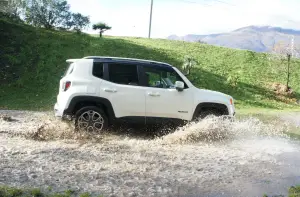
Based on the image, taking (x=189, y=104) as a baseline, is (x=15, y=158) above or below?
below

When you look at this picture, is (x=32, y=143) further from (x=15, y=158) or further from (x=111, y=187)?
(x=111, y=187)

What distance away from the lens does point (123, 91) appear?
27.9 ft

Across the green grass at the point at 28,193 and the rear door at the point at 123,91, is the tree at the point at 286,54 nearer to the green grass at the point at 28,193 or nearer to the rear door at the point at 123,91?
the rear door at the point at 123,91

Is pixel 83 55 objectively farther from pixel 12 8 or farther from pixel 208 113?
pixel 208 113

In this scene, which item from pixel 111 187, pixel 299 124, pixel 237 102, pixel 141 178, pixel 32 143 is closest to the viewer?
pixel 111 187

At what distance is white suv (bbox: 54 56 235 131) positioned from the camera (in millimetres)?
8367

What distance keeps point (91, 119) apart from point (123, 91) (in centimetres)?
95

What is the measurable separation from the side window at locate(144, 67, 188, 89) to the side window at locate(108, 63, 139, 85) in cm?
28

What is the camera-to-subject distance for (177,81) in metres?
8.80

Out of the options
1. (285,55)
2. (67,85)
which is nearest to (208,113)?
(67,85)

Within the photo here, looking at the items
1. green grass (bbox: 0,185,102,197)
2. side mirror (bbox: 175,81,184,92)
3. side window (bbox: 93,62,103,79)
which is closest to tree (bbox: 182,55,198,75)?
side mirror (bbox: 175,81,184,92)

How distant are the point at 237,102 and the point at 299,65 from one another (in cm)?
1445

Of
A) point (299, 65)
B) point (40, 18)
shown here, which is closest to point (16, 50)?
point (40, 18)

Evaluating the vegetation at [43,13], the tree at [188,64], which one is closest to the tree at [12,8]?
the vegetation at [43,13]
